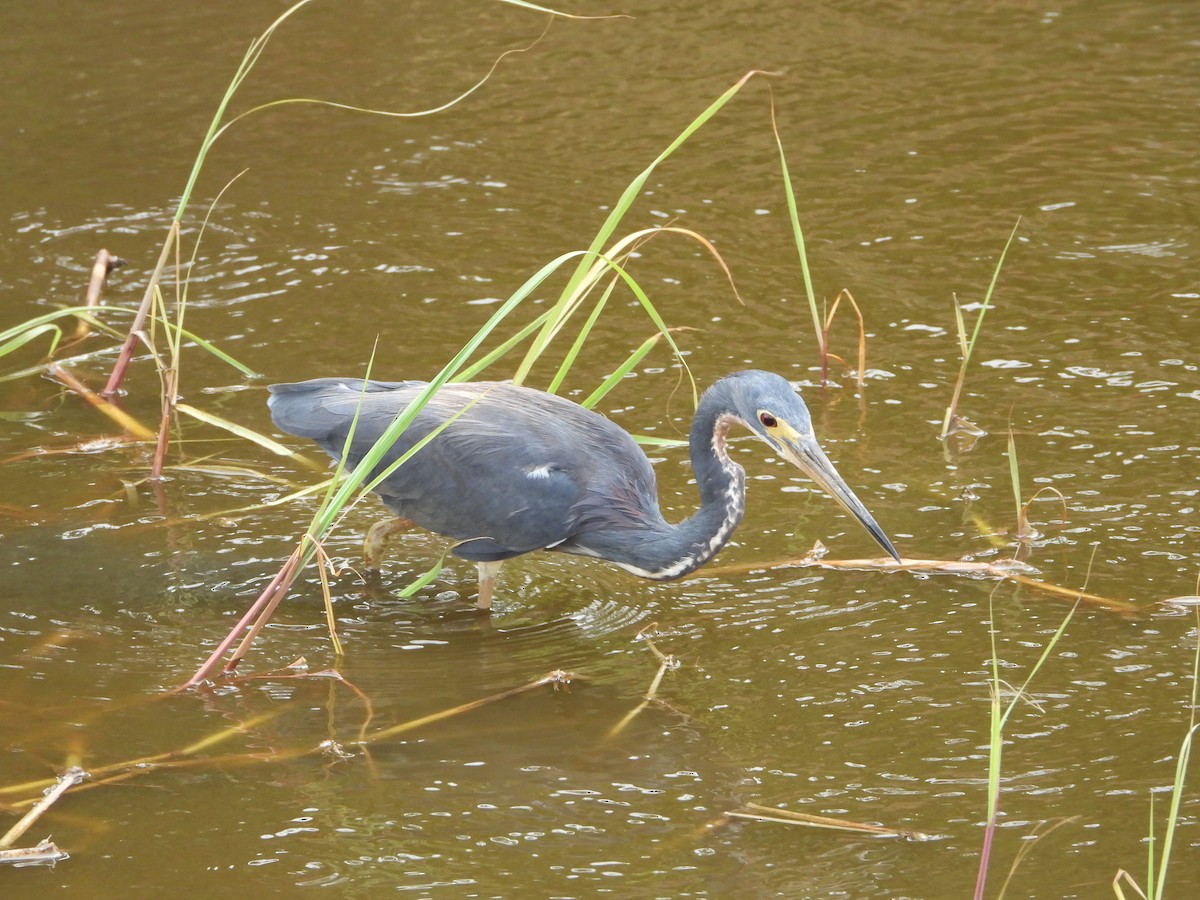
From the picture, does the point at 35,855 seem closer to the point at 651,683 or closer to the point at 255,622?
the point at 255,622

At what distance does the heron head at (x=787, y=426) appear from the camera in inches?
184

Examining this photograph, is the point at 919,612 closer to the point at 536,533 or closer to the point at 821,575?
the point at 821,575

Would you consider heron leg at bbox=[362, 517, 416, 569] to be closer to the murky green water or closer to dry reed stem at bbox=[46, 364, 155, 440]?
the murky green water

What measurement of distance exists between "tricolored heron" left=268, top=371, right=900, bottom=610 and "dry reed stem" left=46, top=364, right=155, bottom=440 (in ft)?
4.00

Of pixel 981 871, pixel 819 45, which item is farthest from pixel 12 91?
pixel 981 871

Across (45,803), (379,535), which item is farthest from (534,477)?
(45,803)

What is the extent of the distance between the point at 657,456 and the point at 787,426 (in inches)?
66.2

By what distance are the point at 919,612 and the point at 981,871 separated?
192 cm

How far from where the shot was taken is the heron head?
4.68 m

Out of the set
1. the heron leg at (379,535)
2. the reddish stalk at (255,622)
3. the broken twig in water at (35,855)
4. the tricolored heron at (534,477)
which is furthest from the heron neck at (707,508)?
the broken twig in water at (35,855)

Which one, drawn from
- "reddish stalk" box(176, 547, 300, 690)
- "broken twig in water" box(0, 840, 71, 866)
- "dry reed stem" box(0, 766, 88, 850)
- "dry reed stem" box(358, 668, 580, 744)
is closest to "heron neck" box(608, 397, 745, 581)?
"dry reed stem" box(358, 668, 580, 744)

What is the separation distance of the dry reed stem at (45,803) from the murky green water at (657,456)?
7 cm

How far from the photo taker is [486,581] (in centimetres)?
540

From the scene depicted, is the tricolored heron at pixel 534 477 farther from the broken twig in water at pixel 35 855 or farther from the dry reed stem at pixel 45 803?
the broken twig in water at pixel 35 855
